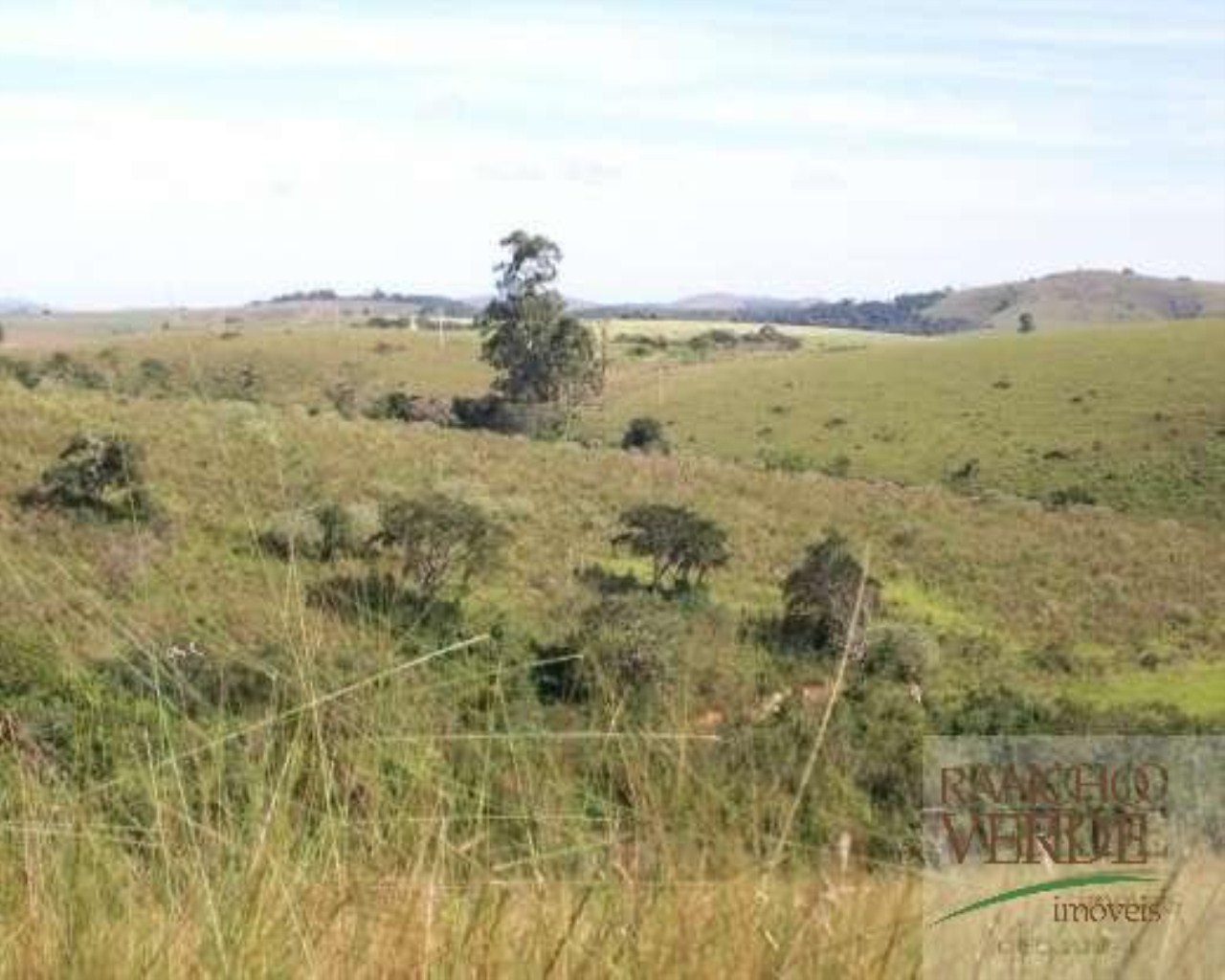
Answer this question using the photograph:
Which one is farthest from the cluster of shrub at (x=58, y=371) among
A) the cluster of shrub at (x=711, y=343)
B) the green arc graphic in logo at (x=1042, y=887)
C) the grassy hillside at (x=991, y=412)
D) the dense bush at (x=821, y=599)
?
the green arc graphic in logo at (x=1042, y=887)

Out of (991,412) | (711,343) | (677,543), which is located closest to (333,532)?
(677,543)

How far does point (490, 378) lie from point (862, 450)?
32.9 m

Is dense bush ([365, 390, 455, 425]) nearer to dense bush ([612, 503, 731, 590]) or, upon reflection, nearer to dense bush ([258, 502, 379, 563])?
dense bush ([612, 503, 731, 590])

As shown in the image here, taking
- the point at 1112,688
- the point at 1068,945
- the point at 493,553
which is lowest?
the point at 1112,688

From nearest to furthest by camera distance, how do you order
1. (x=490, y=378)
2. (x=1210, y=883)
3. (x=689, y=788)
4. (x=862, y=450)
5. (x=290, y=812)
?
(x=1210, y=883)
(x=689, y=788)
(x=290, y=812)
(x=862, y=450)
(x=490, y=378)

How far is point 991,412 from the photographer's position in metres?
76.2

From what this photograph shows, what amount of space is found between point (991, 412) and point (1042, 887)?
75.6 m

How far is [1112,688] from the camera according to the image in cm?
3406

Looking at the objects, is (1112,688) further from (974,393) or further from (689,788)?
(974,393)

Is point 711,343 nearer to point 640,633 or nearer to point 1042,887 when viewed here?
point 640,633

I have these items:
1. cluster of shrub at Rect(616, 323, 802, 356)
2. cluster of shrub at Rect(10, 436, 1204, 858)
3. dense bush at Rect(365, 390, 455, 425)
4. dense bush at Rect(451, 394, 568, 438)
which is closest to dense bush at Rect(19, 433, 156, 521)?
cluster of shrub at Rect(10, 436, 1204, 858)

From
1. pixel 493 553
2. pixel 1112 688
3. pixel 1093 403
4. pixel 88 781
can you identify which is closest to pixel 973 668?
pixel 1112 688

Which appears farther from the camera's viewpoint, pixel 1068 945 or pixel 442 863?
pixel 442 863

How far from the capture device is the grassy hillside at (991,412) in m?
64.0
